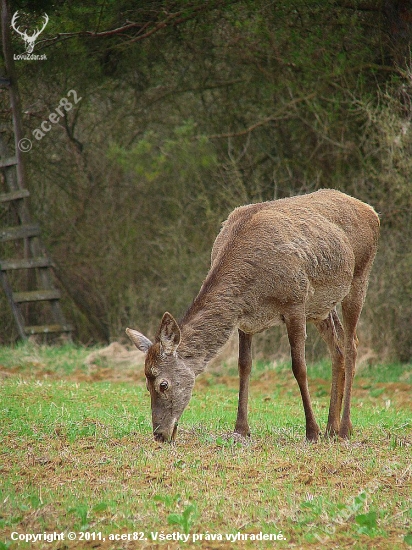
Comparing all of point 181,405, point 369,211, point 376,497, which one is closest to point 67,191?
point 369,211

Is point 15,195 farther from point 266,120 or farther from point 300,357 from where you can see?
point 300,357

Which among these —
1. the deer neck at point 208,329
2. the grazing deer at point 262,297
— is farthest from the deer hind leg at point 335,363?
the deer neck at point 208,329

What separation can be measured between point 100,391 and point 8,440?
3.83m

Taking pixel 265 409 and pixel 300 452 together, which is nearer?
pixel 300 452

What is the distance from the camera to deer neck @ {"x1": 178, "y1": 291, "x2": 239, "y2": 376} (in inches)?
312

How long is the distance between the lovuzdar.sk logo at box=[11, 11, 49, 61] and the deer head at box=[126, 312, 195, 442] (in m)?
10.1

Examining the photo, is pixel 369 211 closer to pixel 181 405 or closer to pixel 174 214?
pixel 181 405

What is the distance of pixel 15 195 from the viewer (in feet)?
55.0

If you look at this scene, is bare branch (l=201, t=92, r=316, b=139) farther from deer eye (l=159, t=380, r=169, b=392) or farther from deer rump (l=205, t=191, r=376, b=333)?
deer eye (l=159, t=380, r=169, b=392)

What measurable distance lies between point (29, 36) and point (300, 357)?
35.7 feet

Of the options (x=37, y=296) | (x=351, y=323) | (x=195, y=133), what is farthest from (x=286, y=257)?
(x=195, y=133)

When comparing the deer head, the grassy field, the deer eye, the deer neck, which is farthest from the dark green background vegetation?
the deer eye

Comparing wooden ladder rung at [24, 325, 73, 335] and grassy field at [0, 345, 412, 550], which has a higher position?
grassy field at [0, 345, 412, 550]

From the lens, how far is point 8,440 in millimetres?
7797
